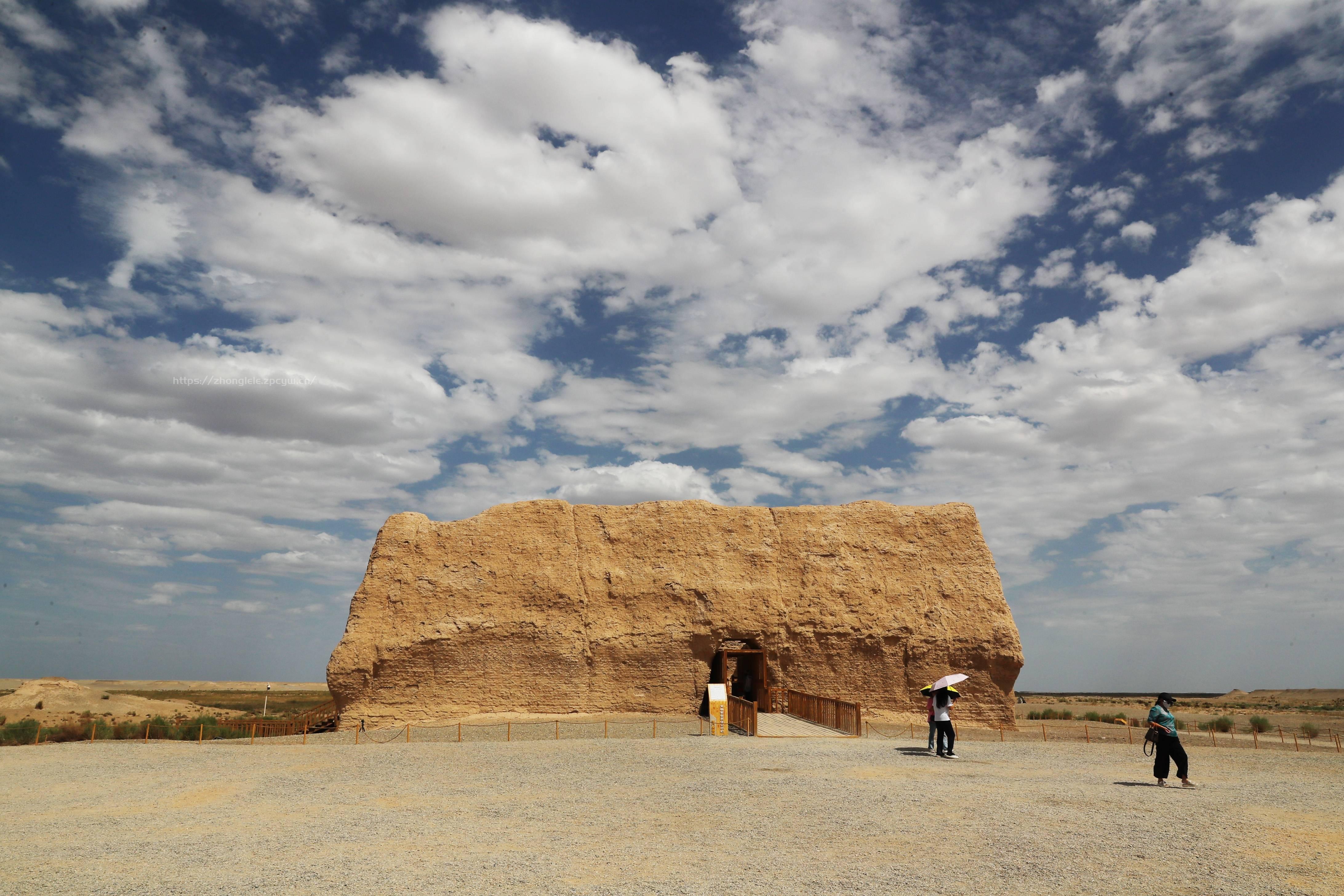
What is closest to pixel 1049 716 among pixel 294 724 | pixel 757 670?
pixel 757 670

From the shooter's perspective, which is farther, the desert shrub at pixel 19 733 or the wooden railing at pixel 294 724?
the wooden railing at pixel 294 724

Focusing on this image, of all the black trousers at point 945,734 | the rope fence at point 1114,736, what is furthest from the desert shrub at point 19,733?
the rope fence at point 1114,736

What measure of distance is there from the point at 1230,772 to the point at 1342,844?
286 inches

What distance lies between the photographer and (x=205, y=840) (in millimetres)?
9164

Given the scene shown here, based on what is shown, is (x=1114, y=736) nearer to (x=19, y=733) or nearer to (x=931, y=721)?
(x=931, y=721)

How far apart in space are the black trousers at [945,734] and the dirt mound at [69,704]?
34233 millimetres

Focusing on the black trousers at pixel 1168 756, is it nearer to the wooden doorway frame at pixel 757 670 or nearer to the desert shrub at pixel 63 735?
the wooden doorway frame at pixel 757 670

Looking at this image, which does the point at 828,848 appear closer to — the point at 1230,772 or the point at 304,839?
the point at 304,839

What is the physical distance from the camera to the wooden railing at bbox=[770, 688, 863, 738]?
20297mm

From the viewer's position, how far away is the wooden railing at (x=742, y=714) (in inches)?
778

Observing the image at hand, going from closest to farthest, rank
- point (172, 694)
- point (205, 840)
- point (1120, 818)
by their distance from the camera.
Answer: point (205, 840)
point (1120, 818)
point (172, 694)

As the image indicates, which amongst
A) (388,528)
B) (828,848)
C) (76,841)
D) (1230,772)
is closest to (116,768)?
(76,841)

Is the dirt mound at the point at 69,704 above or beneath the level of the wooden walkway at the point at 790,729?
beneath

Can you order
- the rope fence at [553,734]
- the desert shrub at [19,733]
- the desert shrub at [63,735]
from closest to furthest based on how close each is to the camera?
the rope fence at [553,734] < the desert shrub at [19,733] < the desert shrub at [63,735]
